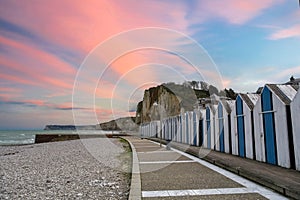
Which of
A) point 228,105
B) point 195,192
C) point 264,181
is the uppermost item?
point 228,105

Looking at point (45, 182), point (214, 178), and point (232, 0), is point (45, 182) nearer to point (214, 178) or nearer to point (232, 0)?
point (214, 178)

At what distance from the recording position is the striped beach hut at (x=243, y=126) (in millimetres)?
7906

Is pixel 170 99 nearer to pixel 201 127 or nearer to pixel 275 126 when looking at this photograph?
pixel 201 127

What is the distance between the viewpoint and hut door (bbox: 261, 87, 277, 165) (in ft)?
21.7

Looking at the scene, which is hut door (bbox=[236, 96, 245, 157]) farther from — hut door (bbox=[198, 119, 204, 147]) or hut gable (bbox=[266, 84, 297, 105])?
hut door (bbox=[198, 119, 204, 147])

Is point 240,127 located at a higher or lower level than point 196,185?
higher

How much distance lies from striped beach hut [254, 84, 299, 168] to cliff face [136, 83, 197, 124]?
739 inches

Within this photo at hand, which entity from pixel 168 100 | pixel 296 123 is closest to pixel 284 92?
pixel 296 123

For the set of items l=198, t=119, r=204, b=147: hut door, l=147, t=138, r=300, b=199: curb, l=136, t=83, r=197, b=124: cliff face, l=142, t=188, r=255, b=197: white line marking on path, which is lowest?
l=142, t=188, r=255, b=197: white line marking on path

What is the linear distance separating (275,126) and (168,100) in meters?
55.7

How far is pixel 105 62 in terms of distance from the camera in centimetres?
1155

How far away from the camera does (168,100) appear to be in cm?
6225

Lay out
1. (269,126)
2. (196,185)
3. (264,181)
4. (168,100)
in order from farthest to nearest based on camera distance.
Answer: (168,100) → (269,126) → (196,185) → (264,181)

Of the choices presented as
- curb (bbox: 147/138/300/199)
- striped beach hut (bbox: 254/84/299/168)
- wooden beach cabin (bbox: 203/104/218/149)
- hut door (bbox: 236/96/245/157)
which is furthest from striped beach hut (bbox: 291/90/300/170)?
wooden beach cabin (bbox: 203/104/218/149)
